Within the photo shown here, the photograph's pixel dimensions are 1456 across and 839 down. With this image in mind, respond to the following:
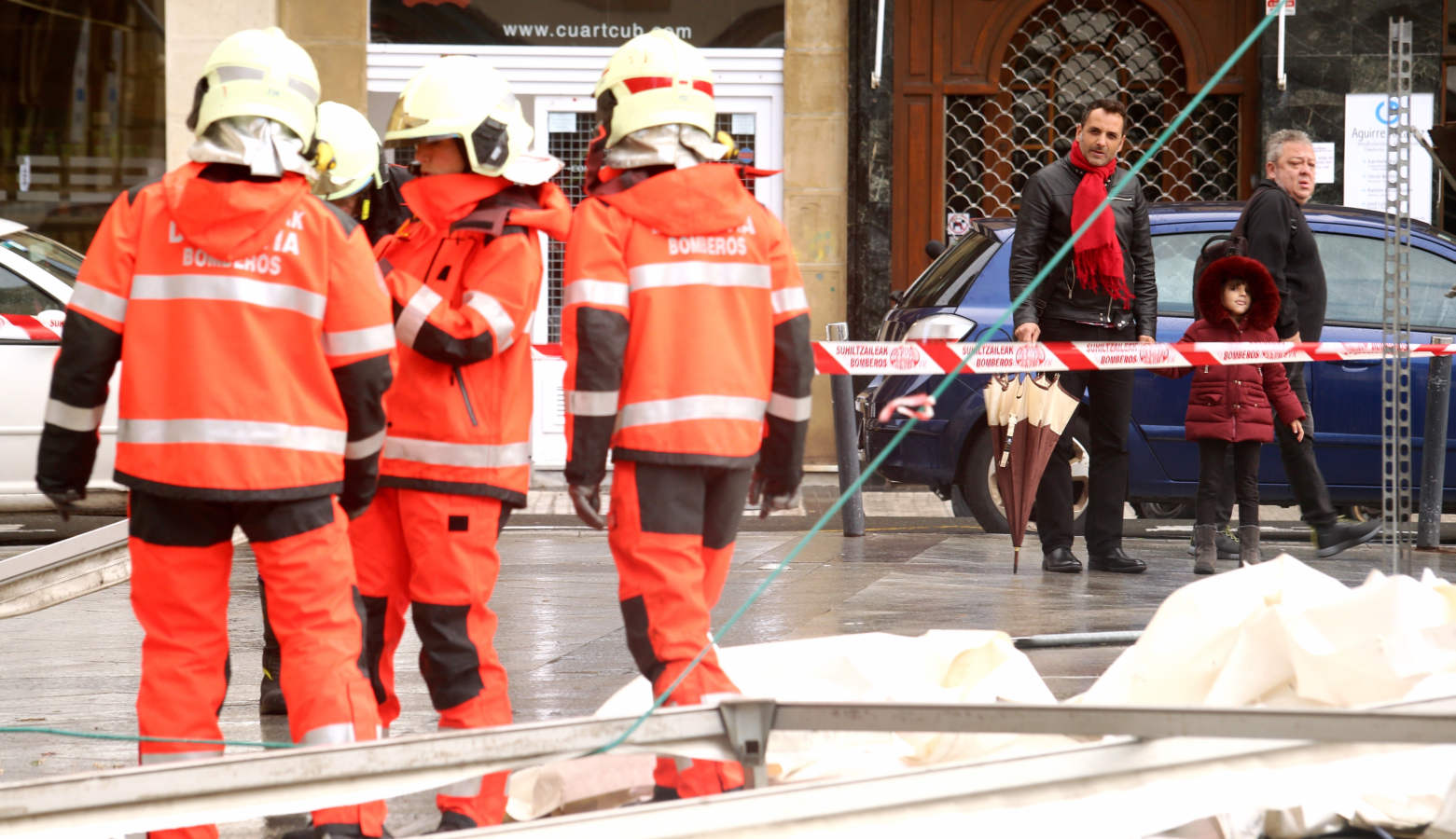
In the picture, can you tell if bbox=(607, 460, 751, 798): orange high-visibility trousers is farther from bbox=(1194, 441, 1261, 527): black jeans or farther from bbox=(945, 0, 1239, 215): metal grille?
bbox=(945, 0, 1239, 215): metal grille

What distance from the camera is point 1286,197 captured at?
788 centimetres

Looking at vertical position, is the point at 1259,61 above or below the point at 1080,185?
above

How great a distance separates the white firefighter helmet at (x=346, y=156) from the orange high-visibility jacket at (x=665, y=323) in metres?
1.16

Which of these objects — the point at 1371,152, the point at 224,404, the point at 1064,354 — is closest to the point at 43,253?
the point at 1064,354

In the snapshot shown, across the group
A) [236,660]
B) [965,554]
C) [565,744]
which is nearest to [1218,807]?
[565,744]

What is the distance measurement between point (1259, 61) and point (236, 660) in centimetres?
946

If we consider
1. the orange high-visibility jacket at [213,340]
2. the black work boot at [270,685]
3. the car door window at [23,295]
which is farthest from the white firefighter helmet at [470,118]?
the car door window at [23,295]

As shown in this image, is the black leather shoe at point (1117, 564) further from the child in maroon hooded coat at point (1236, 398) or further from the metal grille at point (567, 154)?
the metal grille at point (567, 154)

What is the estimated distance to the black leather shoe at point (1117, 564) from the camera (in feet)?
24.9

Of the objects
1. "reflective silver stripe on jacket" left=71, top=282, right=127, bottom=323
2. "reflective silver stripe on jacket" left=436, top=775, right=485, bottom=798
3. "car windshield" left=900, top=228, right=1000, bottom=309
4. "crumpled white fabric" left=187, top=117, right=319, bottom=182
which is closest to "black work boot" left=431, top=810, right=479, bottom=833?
"reflective silver stripe on jacket" left=436, top=775, right=485, bottom=798

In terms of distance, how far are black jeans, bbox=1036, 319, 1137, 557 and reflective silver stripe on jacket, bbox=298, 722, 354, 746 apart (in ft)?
15.0

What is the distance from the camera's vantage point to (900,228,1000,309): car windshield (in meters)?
8.86

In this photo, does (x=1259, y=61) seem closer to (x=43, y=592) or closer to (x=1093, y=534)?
(x=1093, y=534)

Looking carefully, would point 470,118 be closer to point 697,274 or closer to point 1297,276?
point 697,274
